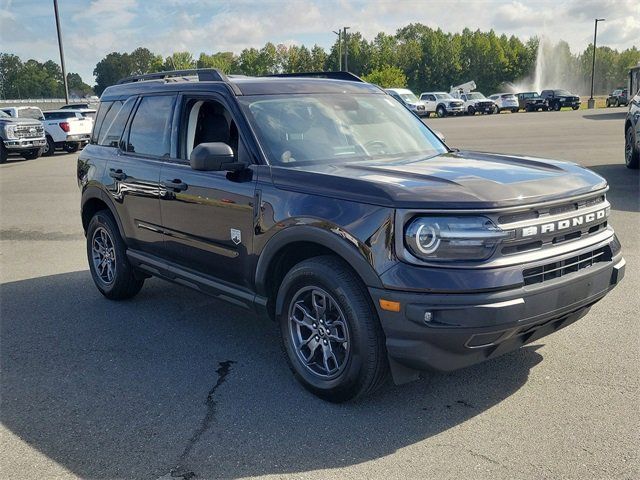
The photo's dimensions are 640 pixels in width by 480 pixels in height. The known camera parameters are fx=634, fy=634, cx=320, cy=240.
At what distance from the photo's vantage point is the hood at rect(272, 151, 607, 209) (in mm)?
3309

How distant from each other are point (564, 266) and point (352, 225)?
120 centimetres

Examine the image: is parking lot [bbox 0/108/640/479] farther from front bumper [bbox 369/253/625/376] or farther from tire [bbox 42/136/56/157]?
tire [bbox 42/136/56/157]

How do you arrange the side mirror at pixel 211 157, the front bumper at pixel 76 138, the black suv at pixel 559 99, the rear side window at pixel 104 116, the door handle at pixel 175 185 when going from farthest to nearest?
the black suv at pixel 559 99, the front bumper at pixel 76 138, the rear side window at pixel 104 116, the door handle at pixel 175 185, the side mirror at pixel 211 157

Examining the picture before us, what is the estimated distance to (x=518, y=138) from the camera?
2272cm

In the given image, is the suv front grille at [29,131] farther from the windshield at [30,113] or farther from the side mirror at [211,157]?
the side mirror at [211,157]

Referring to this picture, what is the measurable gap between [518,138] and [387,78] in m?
58.5

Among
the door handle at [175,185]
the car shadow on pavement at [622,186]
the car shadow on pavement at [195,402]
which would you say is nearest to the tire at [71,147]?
the car shadow on pavement at [622,186]

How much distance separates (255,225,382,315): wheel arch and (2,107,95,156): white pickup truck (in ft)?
70.6

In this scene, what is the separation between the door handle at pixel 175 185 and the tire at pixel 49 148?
20428 millimetres

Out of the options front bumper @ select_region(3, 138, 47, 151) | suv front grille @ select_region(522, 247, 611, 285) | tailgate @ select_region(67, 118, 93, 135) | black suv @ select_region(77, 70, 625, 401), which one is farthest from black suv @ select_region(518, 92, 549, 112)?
suv front grille @ select_region(522, 247, 611, 285)

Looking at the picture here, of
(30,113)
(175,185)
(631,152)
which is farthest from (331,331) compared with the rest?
(30,113)

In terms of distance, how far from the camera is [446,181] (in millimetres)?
3516

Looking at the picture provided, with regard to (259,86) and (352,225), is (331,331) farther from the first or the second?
(259,86)

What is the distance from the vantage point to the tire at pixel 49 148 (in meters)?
23.7
